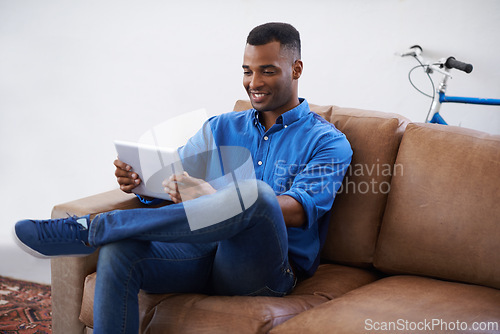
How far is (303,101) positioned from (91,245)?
33.8 inches

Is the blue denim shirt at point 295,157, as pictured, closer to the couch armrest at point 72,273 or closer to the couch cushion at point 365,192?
the couch cushion at point 365,192

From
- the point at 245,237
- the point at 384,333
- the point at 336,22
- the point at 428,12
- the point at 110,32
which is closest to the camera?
the point at 384,333

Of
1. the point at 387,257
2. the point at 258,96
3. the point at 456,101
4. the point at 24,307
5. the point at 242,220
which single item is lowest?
the point at 24,307

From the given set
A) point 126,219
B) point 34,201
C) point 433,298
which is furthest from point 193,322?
point 34,201

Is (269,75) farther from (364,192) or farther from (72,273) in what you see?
(72,273)

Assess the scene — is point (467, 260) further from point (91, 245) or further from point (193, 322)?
point (91, 245)

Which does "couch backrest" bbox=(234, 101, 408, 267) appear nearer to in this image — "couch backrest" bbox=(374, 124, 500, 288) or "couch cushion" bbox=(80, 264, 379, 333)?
"couch backrest" bbox=(374, 124, 500, 288)

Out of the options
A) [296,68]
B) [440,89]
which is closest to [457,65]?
[440,89]

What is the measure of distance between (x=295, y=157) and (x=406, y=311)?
58 centimetres

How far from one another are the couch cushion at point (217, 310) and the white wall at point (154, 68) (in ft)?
3.69

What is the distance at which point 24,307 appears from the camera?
233cm

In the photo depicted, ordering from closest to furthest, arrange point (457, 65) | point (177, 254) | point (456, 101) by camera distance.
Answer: point (177, 254) → point (457, 65) → point (456, 101)

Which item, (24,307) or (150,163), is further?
(24,307)

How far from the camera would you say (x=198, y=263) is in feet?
4.80
